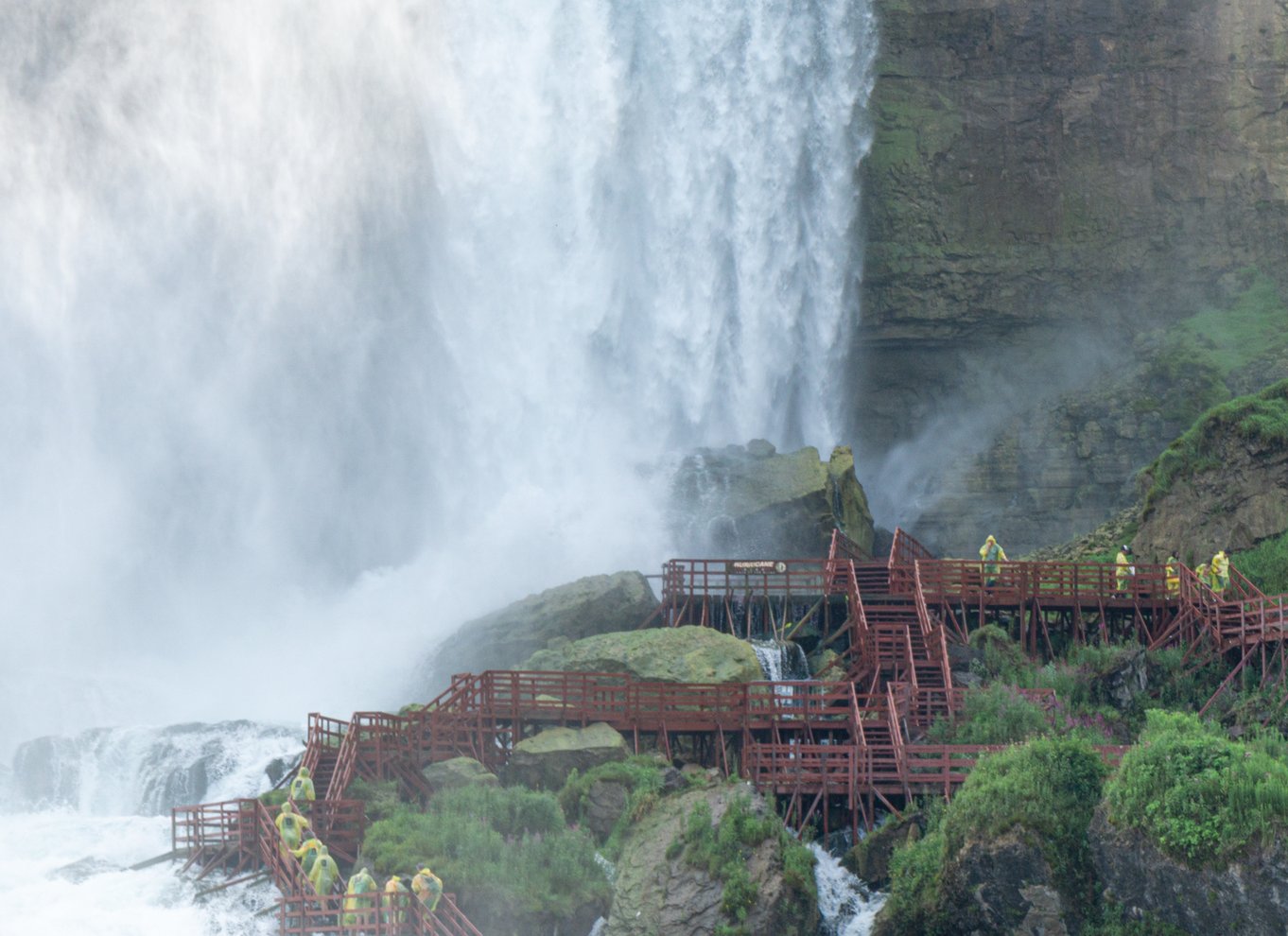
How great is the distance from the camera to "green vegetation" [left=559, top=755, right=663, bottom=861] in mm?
35812

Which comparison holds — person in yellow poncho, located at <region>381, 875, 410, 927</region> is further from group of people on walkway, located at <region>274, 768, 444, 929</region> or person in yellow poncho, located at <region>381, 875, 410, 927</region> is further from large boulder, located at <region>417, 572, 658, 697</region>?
large boulder, located at <region>417, 572, 658, 697</region>

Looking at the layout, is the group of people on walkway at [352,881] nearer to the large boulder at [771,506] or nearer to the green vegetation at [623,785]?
the green vegetation at [623,785]

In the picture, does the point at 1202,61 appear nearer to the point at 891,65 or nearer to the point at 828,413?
the point at 891,65

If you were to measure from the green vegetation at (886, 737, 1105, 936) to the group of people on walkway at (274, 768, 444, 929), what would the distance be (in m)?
7.76

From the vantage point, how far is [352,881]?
3186 cm

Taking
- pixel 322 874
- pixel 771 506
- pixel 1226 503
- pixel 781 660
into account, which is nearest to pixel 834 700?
pixel 781 660

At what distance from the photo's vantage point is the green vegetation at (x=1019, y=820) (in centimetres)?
3059

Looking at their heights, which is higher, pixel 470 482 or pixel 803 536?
pixel 470 482

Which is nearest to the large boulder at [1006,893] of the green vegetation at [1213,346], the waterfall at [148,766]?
the waterfall at [148,766]

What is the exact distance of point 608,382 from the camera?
6844 centimetres

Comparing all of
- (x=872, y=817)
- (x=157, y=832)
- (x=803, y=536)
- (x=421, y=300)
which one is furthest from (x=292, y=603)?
(x=872, y=817)

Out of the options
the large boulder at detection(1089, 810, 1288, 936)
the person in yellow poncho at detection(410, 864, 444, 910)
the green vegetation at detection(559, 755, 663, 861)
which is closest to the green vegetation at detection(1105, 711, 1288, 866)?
the large boulder at detection(1089, 810, 1288, 936)

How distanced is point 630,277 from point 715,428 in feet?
20.5

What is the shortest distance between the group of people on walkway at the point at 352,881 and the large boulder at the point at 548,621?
12412 mm
